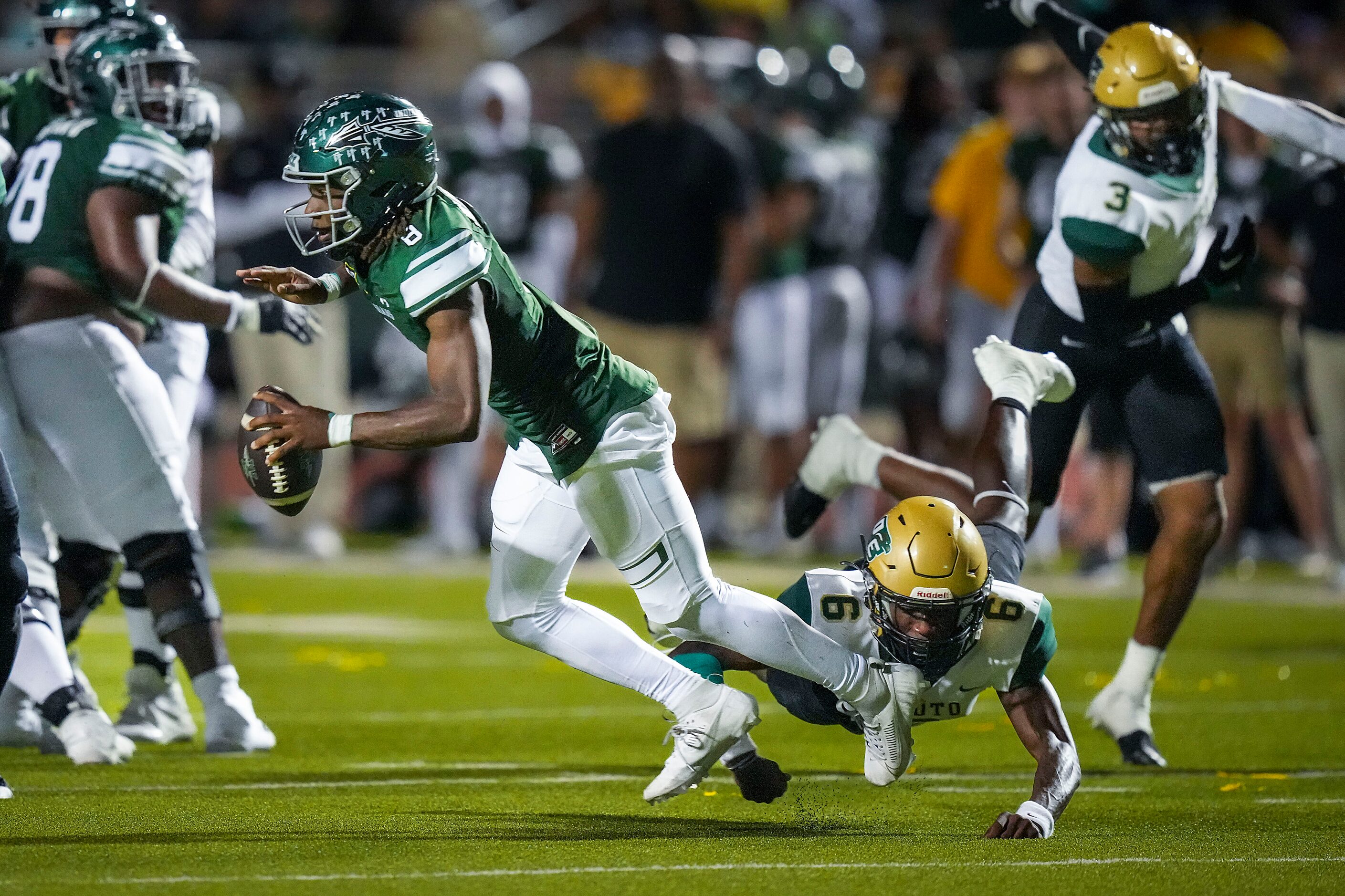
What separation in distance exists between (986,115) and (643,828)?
25.8 feet

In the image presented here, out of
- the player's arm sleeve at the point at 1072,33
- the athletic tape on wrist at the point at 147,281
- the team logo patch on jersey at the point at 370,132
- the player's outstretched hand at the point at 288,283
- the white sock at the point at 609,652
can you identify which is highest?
the player's arm sleeve at the point at 1072,33

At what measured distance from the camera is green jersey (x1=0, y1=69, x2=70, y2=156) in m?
6.08

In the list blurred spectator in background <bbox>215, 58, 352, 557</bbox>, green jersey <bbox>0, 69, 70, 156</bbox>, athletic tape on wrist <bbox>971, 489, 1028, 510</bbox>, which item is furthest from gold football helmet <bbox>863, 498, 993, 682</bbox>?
blurred spectator in background <bbox>215, 58, 352, 557</bbox>

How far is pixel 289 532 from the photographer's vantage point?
11414mm

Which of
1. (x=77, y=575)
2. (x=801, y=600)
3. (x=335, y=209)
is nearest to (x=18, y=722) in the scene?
(x=77, y=575)

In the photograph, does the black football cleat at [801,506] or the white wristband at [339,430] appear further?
the black football cleat at [801,506]

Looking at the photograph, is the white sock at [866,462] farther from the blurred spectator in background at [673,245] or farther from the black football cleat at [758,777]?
the blurred spectator in background at [673,245]

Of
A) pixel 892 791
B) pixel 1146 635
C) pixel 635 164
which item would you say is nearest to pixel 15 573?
pixel 892 791

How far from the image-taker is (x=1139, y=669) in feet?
18.5

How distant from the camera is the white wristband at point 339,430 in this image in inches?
161

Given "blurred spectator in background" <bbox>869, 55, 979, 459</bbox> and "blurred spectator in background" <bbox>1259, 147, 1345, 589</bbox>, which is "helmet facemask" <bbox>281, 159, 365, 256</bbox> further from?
"blurred spectator in background" <bbox>869, 55, 979, 459</bbox>

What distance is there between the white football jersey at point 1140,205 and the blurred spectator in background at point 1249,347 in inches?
183

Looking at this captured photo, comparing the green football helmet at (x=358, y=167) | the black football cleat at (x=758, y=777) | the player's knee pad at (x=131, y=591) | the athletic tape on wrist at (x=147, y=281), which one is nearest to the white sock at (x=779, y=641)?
the black football cleat at (x=758, y=777)

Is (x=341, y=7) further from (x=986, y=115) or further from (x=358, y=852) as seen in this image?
(x=358, y=852)
